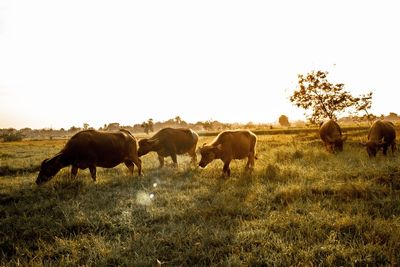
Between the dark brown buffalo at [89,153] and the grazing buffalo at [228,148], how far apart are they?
11.1 feet

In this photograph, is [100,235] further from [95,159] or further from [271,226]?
[95,159]

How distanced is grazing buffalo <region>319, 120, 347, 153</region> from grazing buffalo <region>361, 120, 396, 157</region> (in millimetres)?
1998

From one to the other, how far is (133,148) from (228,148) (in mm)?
4047

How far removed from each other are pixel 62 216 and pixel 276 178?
22.5ft

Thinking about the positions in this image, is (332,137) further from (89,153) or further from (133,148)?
(89,153)

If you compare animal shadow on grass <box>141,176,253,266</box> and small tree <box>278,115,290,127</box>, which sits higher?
→ small tree <box>278,115,290,127</box>

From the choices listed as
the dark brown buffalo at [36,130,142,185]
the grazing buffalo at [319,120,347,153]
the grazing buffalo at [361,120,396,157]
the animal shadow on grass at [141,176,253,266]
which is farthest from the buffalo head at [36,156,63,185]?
the grazing buffalo at [319,120,347,153]

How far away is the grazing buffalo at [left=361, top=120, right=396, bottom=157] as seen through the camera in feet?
53.4

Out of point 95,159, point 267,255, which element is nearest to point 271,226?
point 267,255

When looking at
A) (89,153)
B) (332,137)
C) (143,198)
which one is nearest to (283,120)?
(332,137)

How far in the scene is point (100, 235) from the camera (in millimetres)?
6336

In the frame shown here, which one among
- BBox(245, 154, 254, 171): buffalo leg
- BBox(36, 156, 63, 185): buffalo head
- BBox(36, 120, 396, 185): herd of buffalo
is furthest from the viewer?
BBox(245, 154, 254, 171): buffalo leg

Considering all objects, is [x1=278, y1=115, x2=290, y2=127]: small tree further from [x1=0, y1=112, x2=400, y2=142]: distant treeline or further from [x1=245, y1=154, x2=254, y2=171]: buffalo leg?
[x1=245, y1=154, x2=254, y2=171]: buffalo leg

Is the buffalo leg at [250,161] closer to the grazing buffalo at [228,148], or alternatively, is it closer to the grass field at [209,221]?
the grazing buffalo at [228,148]
